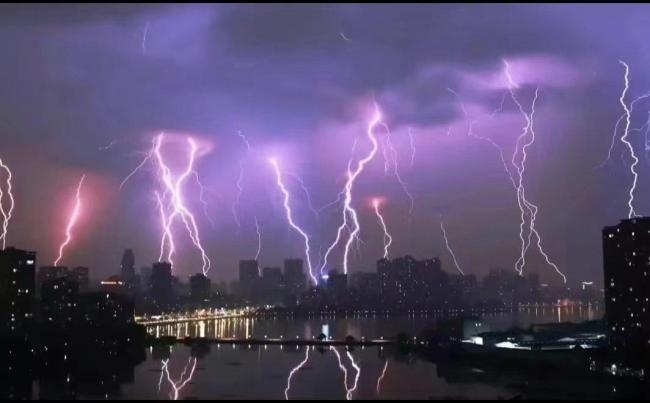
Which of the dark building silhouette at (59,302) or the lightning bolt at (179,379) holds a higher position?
the dark building silhouette at (59,302)

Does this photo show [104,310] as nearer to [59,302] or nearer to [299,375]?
[59,302]

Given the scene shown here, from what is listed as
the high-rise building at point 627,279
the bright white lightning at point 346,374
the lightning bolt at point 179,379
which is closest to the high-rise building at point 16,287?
the lightning bolt at point 179,379

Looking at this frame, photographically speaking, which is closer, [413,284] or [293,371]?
[293,371]

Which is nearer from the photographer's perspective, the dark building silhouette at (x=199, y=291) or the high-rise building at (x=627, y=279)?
the high-rise building at (x=627, y=279)

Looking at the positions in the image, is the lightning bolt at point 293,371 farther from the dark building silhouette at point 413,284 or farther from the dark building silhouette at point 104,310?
the dark building silhouette at point 413,284

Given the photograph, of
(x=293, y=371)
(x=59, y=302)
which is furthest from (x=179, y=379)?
(x=59, y=302)

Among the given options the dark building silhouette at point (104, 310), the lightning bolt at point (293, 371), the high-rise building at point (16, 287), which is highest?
the high-rise building at point (16, 287)
